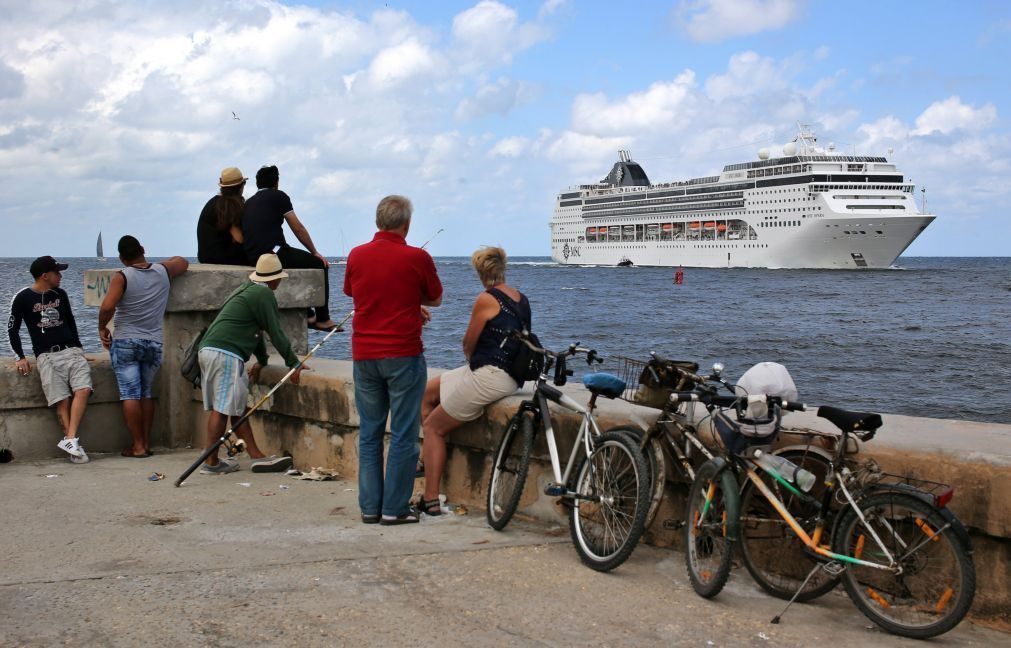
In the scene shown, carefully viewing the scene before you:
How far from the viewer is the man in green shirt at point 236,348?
630 cm

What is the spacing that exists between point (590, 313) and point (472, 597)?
148ft

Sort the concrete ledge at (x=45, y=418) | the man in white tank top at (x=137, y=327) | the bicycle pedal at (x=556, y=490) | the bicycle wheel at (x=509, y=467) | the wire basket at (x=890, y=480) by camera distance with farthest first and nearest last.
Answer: the concrete ledge at (x=45, y=418), the man in white tank top at (x=137, y=327), the bicycle wheel at (x=509, y=467), the bicycle pedal at (x=556, y=490), the wire basket at (x=890, y=480)

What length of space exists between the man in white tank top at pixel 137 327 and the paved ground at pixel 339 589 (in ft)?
5.27

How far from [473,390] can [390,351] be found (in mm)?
468

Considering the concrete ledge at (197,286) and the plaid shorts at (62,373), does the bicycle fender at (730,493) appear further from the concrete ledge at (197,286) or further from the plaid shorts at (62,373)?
the plaid shorts at (62,373)

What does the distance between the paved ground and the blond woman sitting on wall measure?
371 millimetres

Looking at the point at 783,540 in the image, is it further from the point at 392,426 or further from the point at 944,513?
the point at 392,426

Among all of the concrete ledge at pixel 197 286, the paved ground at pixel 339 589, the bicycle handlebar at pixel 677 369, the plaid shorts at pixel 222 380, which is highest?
the concrete ledge at pixel 197 286

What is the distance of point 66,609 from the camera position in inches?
144

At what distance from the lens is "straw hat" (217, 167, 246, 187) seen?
289 inches

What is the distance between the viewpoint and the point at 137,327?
6859 millimetres

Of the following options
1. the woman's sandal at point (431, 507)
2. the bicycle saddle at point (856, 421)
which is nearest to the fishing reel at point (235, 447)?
the woman's sandal at point (431, 507)

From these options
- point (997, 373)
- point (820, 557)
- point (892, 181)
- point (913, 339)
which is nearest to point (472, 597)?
point (820, 557)

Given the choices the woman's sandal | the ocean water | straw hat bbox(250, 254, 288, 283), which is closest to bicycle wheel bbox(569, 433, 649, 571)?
the woman's sandal
